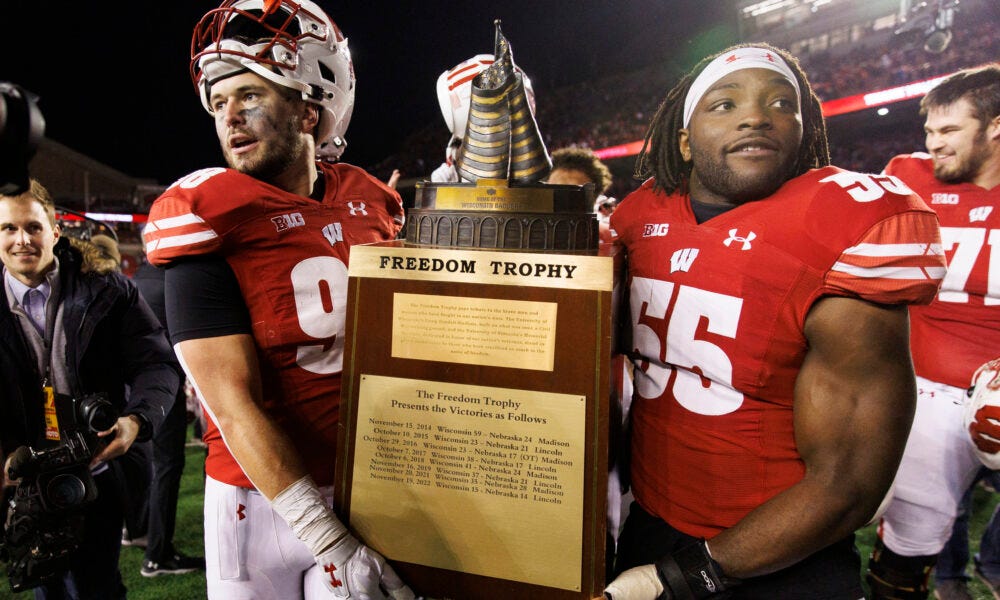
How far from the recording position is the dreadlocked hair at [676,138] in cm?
131

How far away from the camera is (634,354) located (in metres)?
1.32

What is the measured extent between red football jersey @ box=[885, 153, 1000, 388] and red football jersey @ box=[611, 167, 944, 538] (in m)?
1.51

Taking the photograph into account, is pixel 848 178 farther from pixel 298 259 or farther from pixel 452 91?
pixel 452 91

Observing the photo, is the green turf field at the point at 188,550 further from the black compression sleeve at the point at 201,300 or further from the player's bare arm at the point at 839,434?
the player's bare arm at the point at 839,434

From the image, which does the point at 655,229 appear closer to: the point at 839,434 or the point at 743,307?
the point at 743,307

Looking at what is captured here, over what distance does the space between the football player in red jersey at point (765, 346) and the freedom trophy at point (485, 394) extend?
25cm

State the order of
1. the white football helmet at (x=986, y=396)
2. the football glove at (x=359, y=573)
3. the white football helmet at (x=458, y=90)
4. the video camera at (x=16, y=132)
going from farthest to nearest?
1. the white football helmet at (x=458, y=90)
2. the white football helmet at (x=986, y=396)
3. the football glove at (x=359, y=573)
4. the video camera at (x=16, y=132)

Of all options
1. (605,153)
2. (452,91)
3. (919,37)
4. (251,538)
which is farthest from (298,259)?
(605,153)

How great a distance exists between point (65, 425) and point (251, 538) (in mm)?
937

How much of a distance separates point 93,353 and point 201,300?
1.16 meters

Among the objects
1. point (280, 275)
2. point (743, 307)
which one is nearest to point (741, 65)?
point (743, 307)

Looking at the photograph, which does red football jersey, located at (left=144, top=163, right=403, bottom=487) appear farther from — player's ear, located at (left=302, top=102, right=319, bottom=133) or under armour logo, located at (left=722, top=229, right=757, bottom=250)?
under armour logo, located at (left=722, top=229, right=757, bottom=250)

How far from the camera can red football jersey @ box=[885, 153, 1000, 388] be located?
2.22 meters

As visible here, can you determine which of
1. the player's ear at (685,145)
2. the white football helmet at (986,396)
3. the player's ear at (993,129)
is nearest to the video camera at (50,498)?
the player's ear at (685,145)
